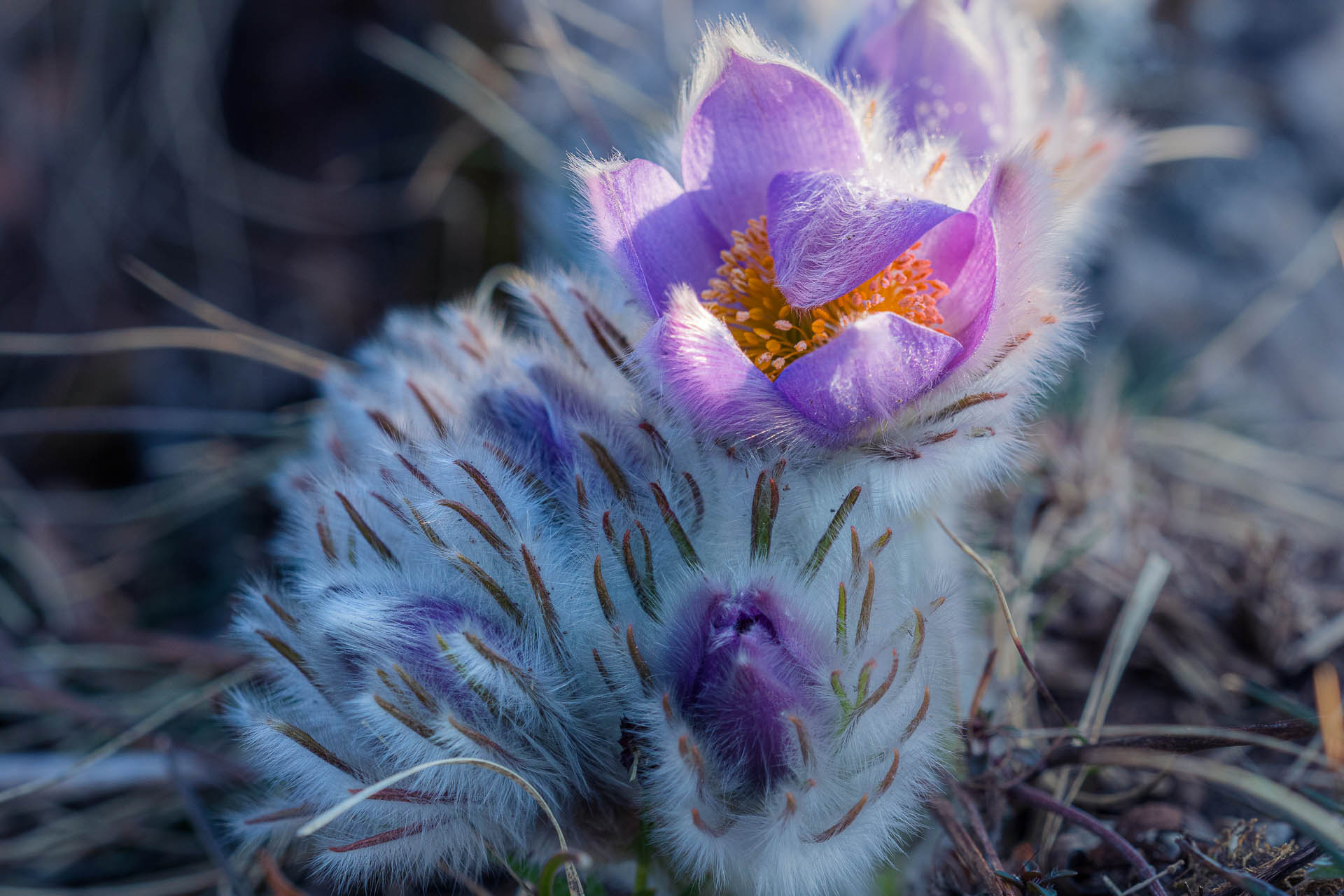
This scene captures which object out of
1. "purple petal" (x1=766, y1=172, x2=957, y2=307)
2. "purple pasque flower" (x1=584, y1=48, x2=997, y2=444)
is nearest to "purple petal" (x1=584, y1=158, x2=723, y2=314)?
"purple pasque flower" (x1=584, y1=48, x2=997, y2=444)

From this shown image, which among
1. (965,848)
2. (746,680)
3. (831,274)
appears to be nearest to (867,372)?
(831,274)

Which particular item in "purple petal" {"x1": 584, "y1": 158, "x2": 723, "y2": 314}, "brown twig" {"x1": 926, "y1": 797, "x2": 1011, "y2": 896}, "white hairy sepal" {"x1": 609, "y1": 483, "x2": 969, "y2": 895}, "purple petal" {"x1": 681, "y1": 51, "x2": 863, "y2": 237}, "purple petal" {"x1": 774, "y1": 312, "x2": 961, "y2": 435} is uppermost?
"purple petal" {"x1": 681, "y1": 51, "x2": 863, "y2": 237}

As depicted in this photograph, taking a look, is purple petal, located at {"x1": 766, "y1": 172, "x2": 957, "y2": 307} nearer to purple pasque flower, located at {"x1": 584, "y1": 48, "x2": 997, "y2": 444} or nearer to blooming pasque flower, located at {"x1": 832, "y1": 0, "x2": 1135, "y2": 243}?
purple pasque flower, located at {"x1": 584, "y1": 48, "x2": 997, "y2": 444}

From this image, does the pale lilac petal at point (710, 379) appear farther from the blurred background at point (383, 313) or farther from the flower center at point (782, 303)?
the blurred background at point (383, 313)

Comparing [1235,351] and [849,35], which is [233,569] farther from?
[1235,351]

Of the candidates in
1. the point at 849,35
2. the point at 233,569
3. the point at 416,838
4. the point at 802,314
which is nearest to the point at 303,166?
the point at 233,569
